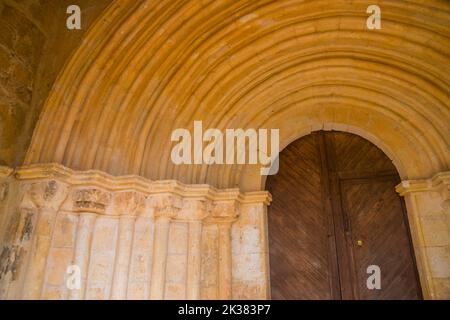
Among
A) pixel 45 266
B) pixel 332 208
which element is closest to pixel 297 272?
pixel 332 208

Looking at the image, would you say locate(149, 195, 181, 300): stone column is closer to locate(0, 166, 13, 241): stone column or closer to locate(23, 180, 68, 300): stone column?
locate(23, 180, 68, 300): stone column

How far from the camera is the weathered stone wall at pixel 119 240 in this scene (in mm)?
2879

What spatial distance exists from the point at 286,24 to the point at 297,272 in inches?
105

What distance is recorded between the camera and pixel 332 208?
4.04 meters

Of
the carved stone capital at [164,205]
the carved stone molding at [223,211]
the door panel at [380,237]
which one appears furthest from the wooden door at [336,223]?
the carved stone capital at [164,205]

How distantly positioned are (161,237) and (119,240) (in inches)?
14.8

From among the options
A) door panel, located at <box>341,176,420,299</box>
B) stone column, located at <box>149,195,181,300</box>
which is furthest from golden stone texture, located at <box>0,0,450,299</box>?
door panel, located at <box>341,176,420,299</box>

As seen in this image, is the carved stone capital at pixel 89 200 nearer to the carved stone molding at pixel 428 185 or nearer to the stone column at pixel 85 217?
the stone column at pixel 85 217

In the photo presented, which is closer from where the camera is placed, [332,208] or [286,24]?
[286,24]

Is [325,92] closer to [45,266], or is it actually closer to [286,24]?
[286,24]

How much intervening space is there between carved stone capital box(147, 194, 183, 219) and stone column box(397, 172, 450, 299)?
95.4 inches

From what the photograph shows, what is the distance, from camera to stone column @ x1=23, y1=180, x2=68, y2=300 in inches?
110

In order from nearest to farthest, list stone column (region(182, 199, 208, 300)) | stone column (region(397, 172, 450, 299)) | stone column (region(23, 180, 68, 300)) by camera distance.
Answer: stone column (region(23, 180, 68, 300)) → stone column (region(182, 199, 208, 300)) → stone column (region(397, 172, 450, 299))

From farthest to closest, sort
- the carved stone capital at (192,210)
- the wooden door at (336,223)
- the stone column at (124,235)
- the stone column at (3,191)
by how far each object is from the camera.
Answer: the wooden door at (336,223)
the carved stone capital at (192,210)
the stone column at (124,235)
the stone column at (3,191)
